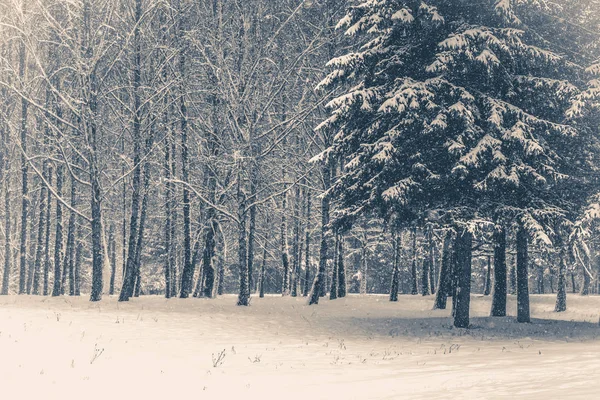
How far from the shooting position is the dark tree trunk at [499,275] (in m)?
20.4

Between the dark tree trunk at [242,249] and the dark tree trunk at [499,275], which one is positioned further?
the dark tree trunk at [242,249]

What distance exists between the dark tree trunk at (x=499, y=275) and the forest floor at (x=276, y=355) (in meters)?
0.99

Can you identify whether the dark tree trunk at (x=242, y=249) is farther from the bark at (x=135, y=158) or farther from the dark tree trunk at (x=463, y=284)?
the dark tree trunk at (x=463, y=284)

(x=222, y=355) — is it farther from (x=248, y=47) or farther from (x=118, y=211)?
(x=118, y=211)

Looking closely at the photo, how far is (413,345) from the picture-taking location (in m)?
15.1

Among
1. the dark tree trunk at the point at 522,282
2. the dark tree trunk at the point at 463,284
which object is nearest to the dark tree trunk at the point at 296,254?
the dark tree trunk at the point at 522,282

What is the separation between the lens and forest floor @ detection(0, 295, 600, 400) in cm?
873

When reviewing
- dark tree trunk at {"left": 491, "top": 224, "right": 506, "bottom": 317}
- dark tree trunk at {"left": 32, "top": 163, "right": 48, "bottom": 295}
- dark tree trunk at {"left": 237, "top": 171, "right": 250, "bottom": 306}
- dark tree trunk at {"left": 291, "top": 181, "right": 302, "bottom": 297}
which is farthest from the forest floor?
dark tree trunk at {"left": 291, "top": 181, "right": 302, "bottom": 297}

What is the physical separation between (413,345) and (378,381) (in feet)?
19.4

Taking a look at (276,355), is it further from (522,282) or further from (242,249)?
(522,282)

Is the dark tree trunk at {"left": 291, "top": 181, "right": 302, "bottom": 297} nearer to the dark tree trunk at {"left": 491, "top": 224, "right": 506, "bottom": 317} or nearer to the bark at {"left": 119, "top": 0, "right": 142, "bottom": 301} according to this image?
the bark at {"left": 119, "top": 0, "right": 142, "bottom": 301}

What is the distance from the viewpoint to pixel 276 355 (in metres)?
12.8

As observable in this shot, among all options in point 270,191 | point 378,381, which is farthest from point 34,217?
point 378,381

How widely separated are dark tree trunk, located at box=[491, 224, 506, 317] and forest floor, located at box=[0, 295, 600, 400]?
0.99 meters
